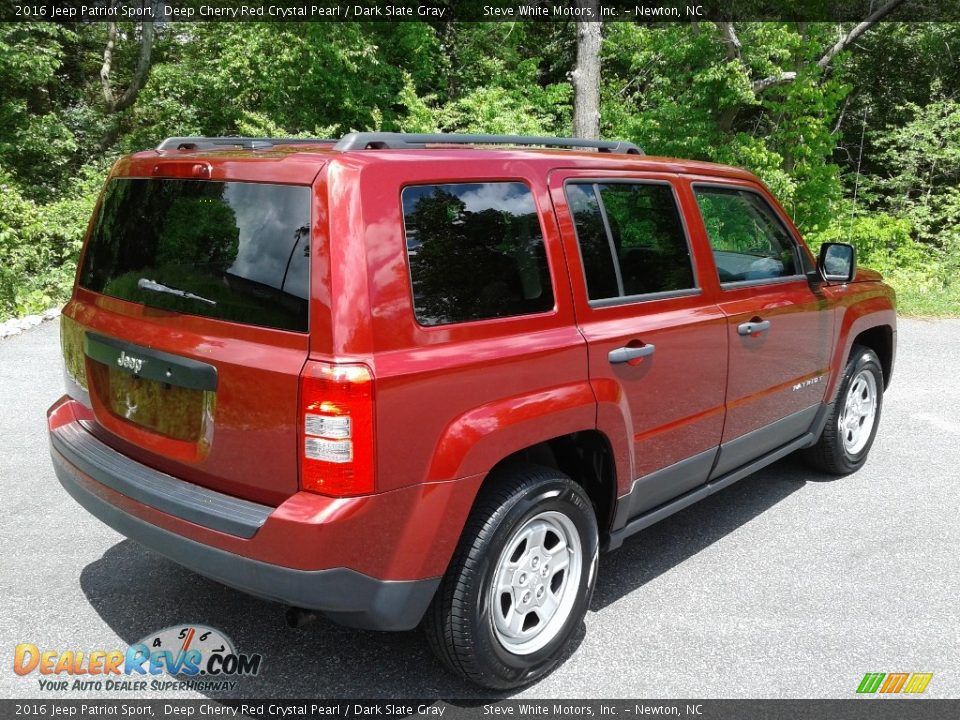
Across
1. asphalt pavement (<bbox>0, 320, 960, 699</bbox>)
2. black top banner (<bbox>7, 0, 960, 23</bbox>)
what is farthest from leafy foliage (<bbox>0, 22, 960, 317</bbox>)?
asphalt pavement (<bbox>0, 320, 960, 699</bbox>)

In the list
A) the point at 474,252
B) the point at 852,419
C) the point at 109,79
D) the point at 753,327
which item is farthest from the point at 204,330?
the point at 109,79

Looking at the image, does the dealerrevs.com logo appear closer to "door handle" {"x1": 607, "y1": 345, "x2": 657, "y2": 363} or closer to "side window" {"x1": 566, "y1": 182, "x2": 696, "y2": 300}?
"door handle" {"x1": 607, "y1": 345, "x2": 657, "y2": 363}

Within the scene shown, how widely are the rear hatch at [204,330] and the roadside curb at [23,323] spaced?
23.6ft

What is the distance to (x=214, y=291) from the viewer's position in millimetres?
2643

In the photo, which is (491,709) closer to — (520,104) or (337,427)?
(337,427)

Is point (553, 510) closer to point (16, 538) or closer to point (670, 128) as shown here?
point (16, 538)

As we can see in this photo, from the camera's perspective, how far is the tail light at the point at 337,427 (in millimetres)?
2322

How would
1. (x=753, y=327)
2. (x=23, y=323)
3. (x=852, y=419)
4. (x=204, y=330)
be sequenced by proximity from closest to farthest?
1. (x=204, y=330)
2. (x=753, y=327)
3. (x=852, y=419)
4. (x=23, y=323)

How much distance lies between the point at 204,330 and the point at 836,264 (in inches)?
133

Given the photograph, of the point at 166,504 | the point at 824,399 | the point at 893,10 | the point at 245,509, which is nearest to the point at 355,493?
the point at 245,509

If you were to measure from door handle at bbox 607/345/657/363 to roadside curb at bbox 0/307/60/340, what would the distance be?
8.27 m

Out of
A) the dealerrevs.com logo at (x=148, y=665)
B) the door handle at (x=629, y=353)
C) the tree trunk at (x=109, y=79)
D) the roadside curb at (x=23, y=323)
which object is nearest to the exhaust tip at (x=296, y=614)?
the dealerrevs.com logo at (x=148, y=665)

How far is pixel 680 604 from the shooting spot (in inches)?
139

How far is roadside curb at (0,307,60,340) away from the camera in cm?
925
